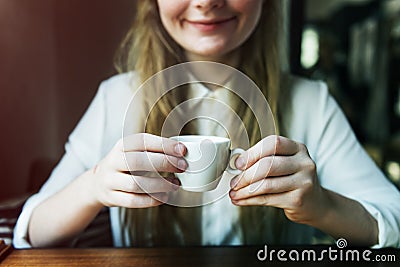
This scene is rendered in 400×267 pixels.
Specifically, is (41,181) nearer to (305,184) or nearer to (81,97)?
(81,97)

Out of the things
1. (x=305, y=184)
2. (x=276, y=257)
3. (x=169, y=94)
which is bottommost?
(x=276, y=257)

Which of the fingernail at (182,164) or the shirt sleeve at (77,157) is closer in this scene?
the fingernail at (182,164)

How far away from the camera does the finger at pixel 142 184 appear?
619 mm

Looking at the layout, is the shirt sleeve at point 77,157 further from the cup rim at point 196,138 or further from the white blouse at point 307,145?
the cup rim at point 196,138

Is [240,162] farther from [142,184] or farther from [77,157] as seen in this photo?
[77,157]

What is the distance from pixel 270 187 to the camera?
62cm

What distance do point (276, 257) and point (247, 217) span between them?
2.7 inches

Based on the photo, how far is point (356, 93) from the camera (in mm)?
762

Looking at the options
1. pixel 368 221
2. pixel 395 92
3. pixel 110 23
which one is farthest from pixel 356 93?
pixel 110 23

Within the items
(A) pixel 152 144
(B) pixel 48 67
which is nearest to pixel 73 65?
(B) pixel 48 67

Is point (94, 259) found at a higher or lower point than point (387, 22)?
lower

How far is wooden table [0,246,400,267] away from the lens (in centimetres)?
65

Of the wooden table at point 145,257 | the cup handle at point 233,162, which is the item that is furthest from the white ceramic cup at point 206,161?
the wooden table at point 145,257

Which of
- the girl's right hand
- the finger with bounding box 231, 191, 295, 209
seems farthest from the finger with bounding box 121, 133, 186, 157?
the finger with bounding box 231, 191, 295, 209
